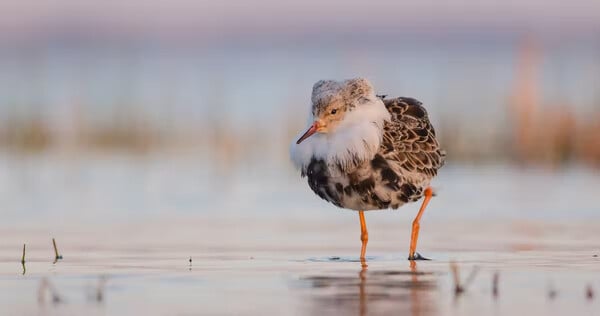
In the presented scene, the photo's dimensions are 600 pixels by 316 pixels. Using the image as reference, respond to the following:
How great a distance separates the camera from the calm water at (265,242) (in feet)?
26.6

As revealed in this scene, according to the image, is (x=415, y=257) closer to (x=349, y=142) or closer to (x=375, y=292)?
(x=349, y=142)

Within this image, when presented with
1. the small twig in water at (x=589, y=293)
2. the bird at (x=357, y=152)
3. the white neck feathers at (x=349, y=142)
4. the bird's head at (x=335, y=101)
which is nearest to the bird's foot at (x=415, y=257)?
the bird at (x=357, y=152)

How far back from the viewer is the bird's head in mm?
10938

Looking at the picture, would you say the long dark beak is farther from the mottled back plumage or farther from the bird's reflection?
the bird's reflection

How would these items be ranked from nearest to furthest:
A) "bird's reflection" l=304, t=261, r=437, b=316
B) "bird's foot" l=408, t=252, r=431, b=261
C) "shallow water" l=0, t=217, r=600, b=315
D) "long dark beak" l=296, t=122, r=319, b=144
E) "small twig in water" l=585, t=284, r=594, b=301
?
"bird's reflection" l=304, t=261, r=437, b=316
"shallow water" l=0, t=217, r=600, b=315
"small twig in water" l=585, t=284, r=594, b=301
"bird's foot" l=408, t=252, r=431, b=261
"long dark beak" l=296, t=122, r=319, b=144

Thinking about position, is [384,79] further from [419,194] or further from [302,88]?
[419,194]

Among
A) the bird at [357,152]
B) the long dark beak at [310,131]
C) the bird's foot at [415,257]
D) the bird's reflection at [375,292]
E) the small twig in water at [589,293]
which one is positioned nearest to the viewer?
the bird's reflection at [375,292]

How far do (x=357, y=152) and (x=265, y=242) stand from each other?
120 cm

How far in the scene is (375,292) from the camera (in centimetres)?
838

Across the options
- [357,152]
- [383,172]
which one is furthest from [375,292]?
[383,172]

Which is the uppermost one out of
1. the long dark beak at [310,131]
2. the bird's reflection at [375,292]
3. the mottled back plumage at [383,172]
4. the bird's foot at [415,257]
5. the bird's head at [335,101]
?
the bird's head at [335,101]

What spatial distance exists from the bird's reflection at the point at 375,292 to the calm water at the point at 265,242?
0.05 ft

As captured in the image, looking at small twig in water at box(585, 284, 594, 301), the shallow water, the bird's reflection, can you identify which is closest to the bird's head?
the shallow water

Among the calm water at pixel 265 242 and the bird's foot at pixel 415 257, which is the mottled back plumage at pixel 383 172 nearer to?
the calm water at pixel 265 242
